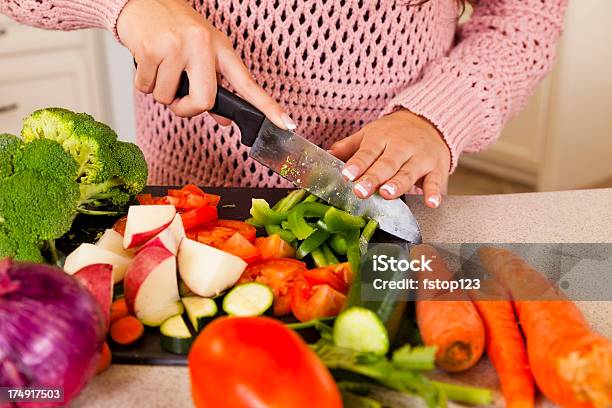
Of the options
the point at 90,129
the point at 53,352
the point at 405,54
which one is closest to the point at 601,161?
the point at 405,54

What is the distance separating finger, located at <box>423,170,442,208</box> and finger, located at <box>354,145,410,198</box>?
56mm

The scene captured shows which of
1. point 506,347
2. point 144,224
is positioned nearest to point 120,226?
point 144,224

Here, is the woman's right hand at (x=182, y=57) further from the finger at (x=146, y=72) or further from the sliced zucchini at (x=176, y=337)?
the sliced zucchini at (x=176, y=337)

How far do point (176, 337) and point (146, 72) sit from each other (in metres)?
0.44

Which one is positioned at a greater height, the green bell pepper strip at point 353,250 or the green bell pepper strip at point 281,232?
the green bell pepper strip at point 281,232

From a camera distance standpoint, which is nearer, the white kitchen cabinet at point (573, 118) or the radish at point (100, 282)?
the radish at point (100, 282)

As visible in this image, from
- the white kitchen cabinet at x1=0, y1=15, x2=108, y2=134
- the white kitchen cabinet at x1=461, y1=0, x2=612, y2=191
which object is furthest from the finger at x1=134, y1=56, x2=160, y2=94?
the white kitchen cabinet at x1=461, y1=0, x2=612, y2=191

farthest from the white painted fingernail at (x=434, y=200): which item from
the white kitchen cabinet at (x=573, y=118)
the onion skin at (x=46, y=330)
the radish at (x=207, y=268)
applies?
the white kitchen cabinet at (x=573, y=118)

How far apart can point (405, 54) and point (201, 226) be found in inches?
19.6

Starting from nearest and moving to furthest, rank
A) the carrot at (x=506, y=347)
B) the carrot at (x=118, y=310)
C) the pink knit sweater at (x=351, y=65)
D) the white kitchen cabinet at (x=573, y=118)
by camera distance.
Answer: the carrot at (x=506, y=347), the carrot at (x=118, y=310), the pink knit sweater at (x=351, y=65), the white kitchen cabinet at (x=573, y=118)

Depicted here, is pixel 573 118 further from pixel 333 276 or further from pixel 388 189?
pixel 333 276

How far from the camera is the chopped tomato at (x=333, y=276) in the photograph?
89 cm

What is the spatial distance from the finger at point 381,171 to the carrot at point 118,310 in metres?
0.35

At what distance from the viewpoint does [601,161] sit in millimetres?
3326
